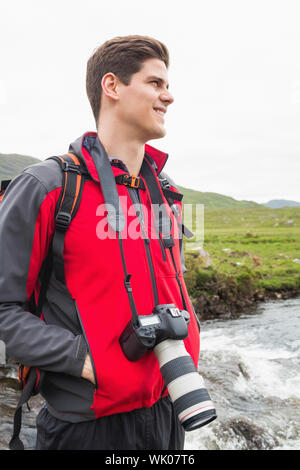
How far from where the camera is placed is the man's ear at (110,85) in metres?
2.99

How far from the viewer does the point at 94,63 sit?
10.4ft

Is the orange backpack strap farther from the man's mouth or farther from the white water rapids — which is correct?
the white water rapids

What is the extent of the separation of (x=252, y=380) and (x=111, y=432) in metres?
9.26

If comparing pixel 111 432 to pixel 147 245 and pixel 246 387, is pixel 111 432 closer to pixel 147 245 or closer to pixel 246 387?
pixel 147 245

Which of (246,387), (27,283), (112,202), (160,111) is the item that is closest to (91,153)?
(112,202)

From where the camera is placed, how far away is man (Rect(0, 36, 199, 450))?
2.39 meters

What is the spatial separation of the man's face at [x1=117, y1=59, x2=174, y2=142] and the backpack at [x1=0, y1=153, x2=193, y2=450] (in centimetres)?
56

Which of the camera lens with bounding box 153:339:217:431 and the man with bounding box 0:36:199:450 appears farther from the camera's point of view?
the man with bounding box 0:36:199:450

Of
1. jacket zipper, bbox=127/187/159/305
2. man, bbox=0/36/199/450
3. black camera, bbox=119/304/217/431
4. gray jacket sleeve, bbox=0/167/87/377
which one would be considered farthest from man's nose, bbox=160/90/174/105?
black camera, bbox=119/304/217/431

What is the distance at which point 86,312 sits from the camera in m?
2.49

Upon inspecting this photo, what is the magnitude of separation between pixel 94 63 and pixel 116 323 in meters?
2.17

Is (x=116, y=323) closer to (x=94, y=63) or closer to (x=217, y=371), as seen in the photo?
(x=94, y=63)

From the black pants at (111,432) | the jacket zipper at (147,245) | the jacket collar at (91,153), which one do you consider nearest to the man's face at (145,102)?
the jacket collar at (91,153)

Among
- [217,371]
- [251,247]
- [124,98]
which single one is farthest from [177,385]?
[251,247]
